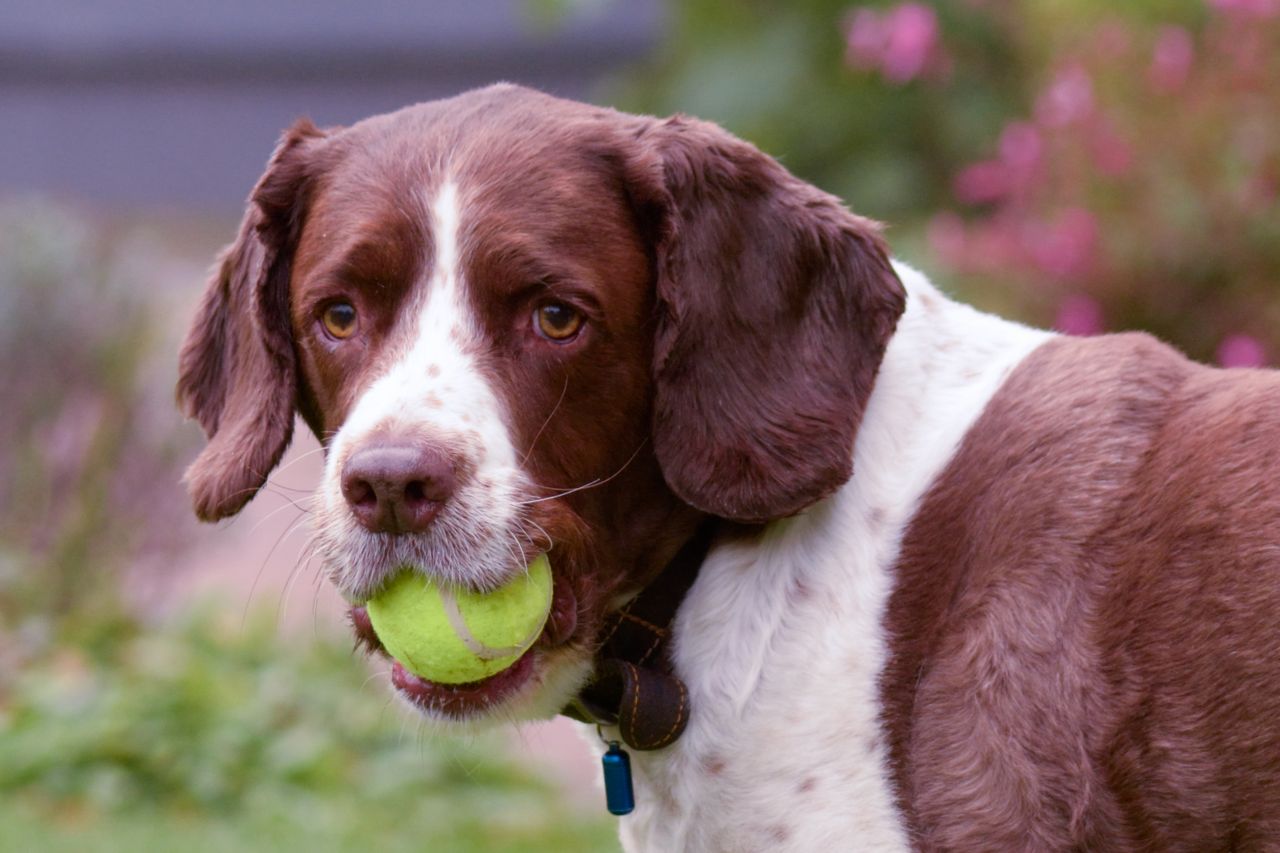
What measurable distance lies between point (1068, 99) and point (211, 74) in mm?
11274

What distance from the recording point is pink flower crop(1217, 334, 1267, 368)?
5.05m

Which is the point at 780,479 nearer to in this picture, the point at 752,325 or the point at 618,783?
the point at 752,325

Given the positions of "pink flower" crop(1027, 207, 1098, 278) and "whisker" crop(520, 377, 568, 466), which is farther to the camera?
"pink flower" crop(1027, 207, 1098, 278)

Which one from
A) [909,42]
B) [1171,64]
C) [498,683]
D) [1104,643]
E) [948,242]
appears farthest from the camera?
[909,42]

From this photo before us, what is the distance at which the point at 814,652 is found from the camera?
272 cm

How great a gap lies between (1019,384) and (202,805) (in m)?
3.50

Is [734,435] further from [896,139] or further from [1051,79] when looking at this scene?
[896,139]

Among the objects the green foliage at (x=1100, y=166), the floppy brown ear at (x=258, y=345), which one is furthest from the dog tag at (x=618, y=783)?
the green foliage at (x=1100, y=166)

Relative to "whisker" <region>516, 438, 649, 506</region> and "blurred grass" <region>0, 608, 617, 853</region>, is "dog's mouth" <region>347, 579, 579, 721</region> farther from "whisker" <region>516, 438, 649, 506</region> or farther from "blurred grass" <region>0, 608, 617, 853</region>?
"blurred grass" <region>0, 608, 617, 853</region>

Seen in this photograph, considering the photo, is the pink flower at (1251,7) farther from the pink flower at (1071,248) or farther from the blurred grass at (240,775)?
the blurred grass at (240,775)

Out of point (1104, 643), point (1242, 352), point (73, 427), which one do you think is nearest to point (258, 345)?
point (1104, 643)

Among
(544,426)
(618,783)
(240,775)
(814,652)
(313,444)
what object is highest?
(544,426)

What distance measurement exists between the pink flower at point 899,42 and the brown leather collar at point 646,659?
404 cm

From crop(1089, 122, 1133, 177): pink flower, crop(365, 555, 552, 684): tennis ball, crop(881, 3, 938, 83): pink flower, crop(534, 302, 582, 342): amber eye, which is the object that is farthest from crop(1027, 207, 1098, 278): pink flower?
crop(365, 555, 552, 684): tennis ball
